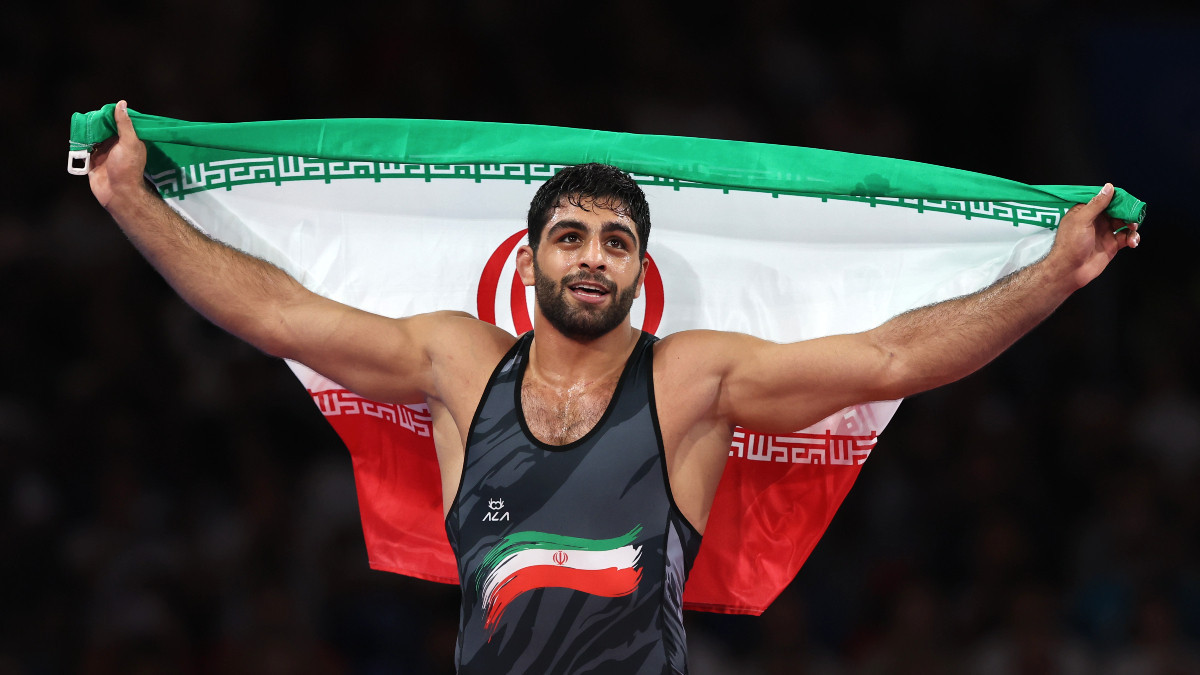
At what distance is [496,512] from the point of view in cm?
299

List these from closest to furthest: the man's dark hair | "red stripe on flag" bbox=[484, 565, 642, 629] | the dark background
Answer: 1. "red stripe on flag" bbox=[484, 565, 642, 629]
2. the man's dark hair
3. the dark background

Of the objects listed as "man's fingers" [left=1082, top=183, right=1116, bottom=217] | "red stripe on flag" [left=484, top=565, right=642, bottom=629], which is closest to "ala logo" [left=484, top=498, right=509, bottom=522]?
"red stripe on flag" [left=484, top=565, right=642, bottom=629]

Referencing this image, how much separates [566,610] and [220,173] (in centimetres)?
148

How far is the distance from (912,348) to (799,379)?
0.91ft

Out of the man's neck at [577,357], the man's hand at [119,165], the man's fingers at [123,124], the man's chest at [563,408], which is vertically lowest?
the man's chest at [563,408]

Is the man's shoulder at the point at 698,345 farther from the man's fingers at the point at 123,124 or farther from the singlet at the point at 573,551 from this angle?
the man's fingers at the point at 123,124

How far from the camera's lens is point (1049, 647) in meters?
5.11

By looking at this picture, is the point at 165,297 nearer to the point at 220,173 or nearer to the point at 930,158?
the point at 220,173

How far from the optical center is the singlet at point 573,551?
2928 mm

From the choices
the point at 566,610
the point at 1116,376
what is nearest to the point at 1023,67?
the point at 1116,376

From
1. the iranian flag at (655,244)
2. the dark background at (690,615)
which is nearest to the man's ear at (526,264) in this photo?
the iranian flag at (655,244)

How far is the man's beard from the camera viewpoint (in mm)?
3021

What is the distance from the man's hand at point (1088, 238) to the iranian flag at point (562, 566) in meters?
1.17

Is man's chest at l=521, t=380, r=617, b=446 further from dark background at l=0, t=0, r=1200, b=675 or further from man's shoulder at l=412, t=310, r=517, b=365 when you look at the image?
dark background at l=0, t=0, r=1200, b=675
